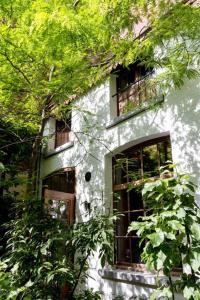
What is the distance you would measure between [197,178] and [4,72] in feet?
10.3

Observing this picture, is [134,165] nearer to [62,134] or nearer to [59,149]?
[59,149]

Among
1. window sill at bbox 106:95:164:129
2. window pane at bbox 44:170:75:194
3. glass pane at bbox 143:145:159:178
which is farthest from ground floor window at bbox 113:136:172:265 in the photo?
window pane at bbox 44:170:75:194

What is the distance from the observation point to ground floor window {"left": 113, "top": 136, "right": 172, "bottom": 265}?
4801mm

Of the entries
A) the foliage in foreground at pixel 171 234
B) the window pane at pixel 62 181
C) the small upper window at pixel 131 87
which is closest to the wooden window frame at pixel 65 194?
the window pane at pixel 62 181

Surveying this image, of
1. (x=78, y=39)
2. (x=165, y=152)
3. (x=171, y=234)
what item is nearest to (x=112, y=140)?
(x=165, y=152)

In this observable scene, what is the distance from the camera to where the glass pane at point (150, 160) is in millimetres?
4837

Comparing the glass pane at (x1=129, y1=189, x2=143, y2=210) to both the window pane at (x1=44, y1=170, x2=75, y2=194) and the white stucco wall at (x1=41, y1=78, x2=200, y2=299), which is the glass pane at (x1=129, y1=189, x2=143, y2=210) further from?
the window pane at (x1=44, y1=170, x2=75, y2=194)

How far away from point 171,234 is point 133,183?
253 cm

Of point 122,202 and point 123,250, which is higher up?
point 122,202

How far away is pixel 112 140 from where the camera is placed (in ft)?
18.6

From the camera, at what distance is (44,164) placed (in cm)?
814

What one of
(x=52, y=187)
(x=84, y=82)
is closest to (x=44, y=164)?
(x=52, y=187)

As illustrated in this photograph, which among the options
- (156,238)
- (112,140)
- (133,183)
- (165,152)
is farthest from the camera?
(112,140)

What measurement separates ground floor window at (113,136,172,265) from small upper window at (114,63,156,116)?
0.86 meters
